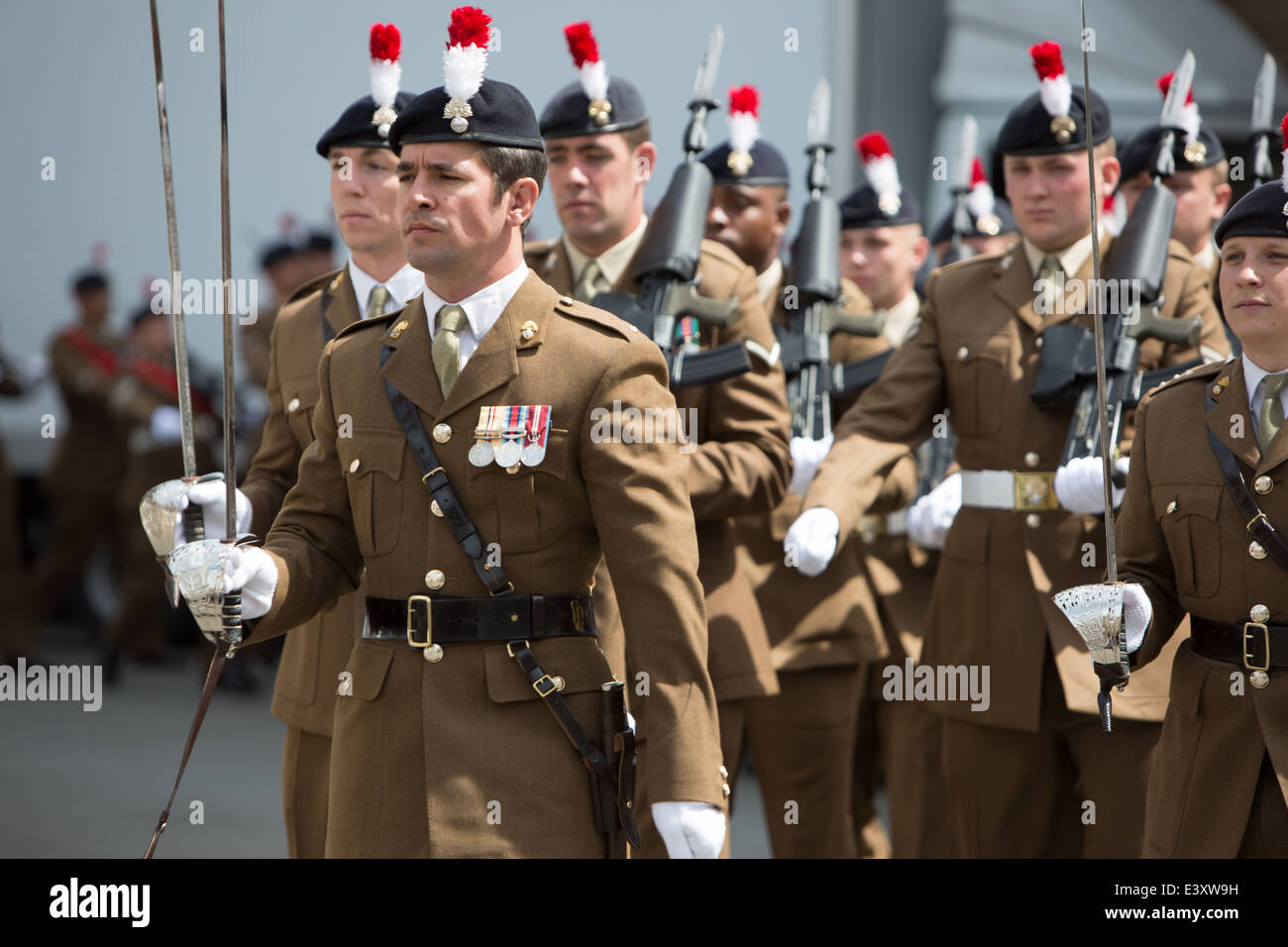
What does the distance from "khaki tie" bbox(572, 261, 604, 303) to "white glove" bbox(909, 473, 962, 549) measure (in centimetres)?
109

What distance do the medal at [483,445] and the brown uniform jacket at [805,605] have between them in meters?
2.17

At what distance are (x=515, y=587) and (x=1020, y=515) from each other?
1.77 meters

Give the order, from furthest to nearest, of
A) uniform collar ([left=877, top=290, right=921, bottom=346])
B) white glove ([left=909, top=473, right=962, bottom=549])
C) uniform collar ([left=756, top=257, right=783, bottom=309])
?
uniform collar ([left=877, top=290, right=921, bottom=346]) < uniform collar ([left=756, top=257, right=783, bottom=309]) < white glove ([left=909, top=473, right=962, bottom=549])

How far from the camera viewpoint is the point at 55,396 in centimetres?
1037

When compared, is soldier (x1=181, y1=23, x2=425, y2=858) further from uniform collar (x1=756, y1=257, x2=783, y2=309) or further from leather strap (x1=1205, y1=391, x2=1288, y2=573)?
uniform collar (x1=756, y1=257, x2=783, y2=309)

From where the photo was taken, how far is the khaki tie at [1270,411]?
317cm

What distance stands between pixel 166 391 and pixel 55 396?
2.98ft

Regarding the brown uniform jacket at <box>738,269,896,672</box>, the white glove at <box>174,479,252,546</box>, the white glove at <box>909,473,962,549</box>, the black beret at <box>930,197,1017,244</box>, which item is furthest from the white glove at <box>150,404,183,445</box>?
the white glove at <box>174,479,252,546</box>

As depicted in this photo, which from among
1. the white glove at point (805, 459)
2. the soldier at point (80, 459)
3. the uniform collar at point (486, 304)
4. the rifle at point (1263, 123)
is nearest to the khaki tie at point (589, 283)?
the white glove at point (805, 459)

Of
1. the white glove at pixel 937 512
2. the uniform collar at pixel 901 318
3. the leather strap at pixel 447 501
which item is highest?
the uniform collar at pixel 901 318

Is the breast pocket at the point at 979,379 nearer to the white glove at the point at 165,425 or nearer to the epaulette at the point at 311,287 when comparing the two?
the epaulette at the point at 311,287

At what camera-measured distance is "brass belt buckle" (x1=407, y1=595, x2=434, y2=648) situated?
108 inches

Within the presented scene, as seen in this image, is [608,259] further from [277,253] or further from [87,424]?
[87,424]
